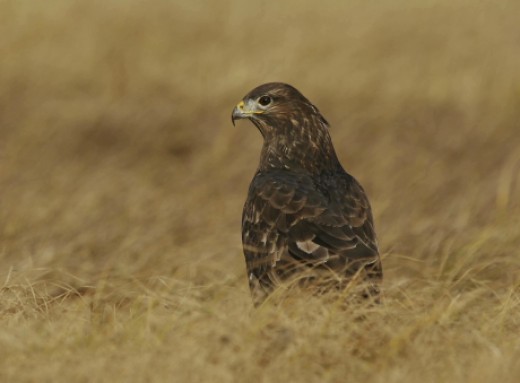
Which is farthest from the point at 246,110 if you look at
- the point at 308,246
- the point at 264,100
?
the point at 308,246

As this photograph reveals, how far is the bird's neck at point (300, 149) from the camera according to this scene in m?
7.04

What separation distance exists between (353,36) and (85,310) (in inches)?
313

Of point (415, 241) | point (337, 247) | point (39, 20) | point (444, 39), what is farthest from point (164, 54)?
point (337, 247)

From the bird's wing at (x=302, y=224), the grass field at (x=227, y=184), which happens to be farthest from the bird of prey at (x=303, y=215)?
the grass field at (x=227, y=184)

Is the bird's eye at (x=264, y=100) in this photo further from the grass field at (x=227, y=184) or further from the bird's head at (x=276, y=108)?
the grass field at (x=227, y=184)

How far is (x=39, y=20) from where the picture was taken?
12.6 m

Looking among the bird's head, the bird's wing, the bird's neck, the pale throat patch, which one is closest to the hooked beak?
the bird's head

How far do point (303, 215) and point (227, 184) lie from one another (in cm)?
404

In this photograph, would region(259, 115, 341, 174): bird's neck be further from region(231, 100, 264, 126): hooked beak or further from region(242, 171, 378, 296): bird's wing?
region(242, 171, 378, 296): bird's wing

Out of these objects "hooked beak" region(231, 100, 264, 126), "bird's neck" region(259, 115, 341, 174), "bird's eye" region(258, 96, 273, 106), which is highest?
"bird's eye" region(258, 96, 273, 106)

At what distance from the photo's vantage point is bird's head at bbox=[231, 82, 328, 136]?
23.8 feet

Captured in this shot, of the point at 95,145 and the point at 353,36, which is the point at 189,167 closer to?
the point at 95,145

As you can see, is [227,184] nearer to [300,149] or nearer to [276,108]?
[276,108]

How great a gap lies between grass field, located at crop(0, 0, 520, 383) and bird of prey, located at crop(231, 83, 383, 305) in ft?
0.76
